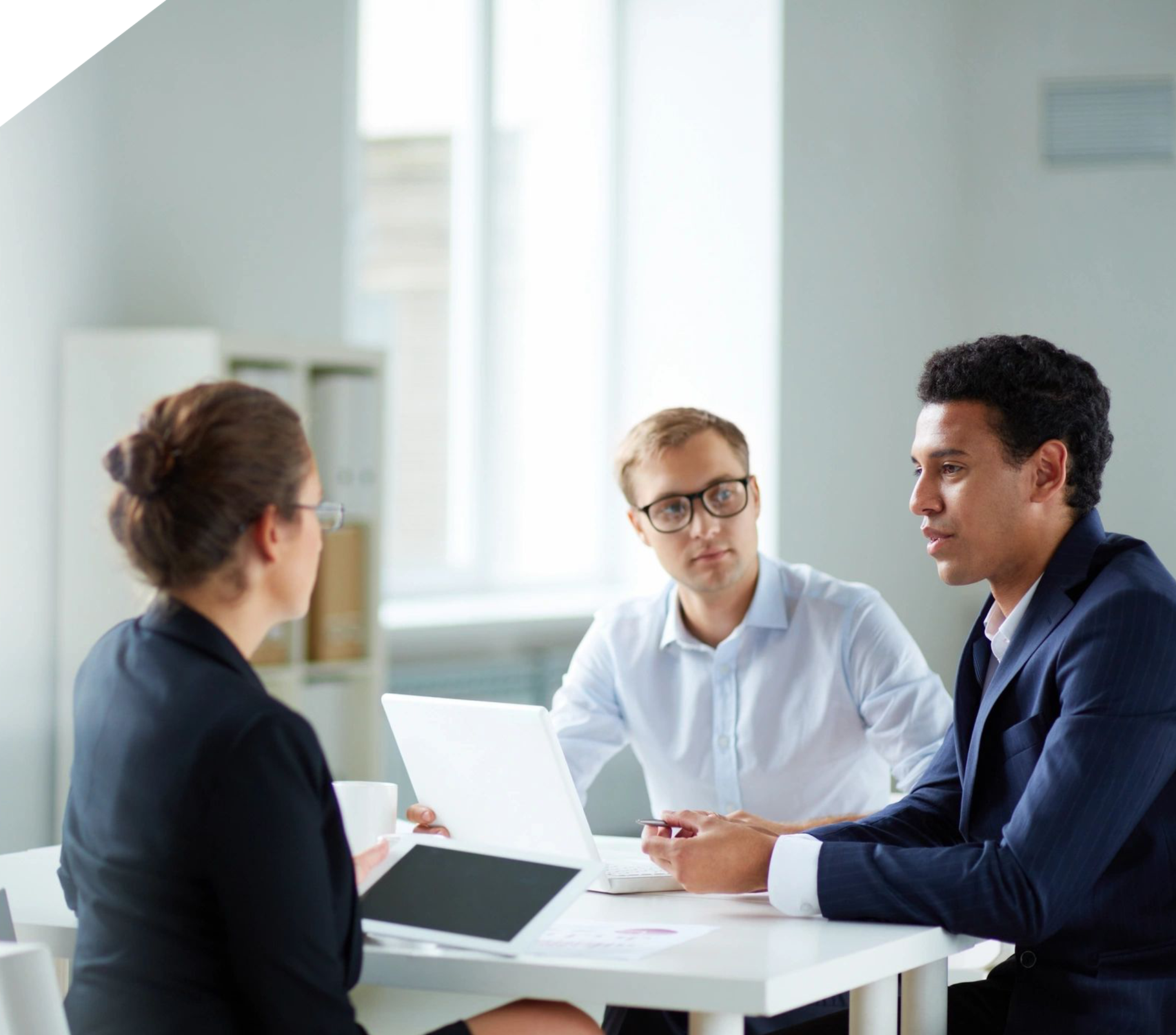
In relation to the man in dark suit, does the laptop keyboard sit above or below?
below

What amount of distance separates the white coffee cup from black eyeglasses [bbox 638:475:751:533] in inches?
29.2

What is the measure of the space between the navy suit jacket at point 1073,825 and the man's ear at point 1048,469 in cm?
6

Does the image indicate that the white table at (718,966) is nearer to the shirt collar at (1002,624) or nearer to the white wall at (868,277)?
the shirt collar at (1002,624)

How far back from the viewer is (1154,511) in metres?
5.15

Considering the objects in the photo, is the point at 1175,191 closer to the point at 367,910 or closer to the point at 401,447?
the point at 401,447

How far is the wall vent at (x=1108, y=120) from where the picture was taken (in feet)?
16.7

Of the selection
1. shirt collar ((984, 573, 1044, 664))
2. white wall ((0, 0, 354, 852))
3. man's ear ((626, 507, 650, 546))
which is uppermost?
white wall ((0, 0, 354, 852))

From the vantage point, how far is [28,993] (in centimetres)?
136

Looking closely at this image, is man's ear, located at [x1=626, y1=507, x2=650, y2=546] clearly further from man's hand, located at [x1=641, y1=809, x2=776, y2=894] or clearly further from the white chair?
the white chair

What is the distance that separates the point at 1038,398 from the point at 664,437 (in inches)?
32.8

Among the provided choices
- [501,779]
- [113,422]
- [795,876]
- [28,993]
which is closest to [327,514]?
[501,779]

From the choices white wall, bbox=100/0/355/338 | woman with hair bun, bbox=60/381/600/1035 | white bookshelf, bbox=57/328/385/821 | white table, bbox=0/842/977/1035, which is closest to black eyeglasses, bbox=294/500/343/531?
woman with hair bun, bbox=60/381/600/1035

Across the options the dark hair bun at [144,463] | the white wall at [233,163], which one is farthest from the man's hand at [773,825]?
the white wall at [233,163]

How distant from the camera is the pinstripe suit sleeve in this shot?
5.55ft
